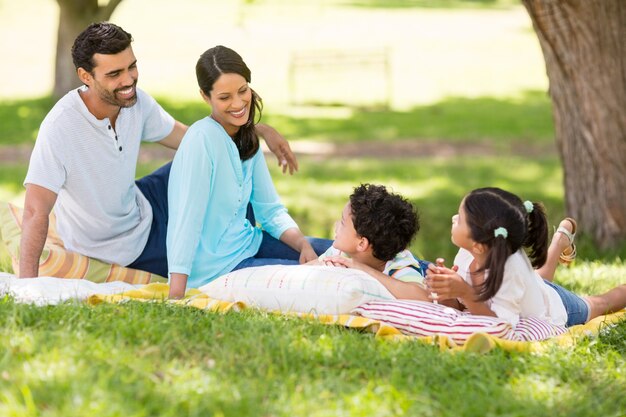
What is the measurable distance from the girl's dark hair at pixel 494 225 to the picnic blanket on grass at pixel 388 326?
310 millimetres

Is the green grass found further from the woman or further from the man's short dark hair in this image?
the man's short dark hair

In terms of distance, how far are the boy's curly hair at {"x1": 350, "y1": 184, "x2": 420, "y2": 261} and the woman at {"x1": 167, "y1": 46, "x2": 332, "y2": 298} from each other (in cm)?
62

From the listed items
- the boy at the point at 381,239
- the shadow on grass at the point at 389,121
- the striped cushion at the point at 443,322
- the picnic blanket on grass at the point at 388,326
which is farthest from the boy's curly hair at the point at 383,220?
the shadow on grass at the point at 389,121

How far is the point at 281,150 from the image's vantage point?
525 centimetres

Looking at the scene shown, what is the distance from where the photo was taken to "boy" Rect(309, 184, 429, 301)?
452 centimetres

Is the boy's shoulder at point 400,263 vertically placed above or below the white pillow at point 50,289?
above

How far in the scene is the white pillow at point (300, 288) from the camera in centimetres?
430

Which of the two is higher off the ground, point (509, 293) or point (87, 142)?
point (87, 142)

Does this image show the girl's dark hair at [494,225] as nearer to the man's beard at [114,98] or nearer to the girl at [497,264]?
the girl at [497,264]

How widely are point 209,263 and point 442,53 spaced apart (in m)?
20.5

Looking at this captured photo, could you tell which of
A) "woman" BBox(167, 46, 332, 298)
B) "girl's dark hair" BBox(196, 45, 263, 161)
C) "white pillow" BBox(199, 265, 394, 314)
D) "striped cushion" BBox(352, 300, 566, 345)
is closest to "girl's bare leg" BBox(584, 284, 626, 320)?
"striped cushion" BBox(352, 300, 566, 345)

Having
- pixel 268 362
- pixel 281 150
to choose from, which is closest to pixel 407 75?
pixel 281 150

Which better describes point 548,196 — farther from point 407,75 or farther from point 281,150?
point 407,75

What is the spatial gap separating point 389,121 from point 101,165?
11.7m
